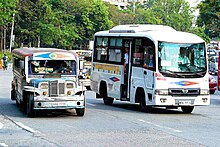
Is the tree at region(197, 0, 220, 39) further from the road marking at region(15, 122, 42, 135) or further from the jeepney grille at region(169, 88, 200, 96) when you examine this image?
the road marking at region(15, 122, 42, 135)

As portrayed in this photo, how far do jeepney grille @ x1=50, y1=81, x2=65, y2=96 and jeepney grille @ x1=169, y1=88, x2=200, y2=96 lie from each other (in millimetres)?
4008

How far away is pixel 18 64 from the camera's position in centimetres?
2205

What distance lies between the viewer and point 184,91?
21.0 metres

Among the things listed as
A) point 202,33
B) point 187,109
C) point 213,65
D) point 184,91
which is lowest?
point 187,109

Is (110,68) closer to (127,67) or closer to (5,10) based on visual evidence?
(127,67)

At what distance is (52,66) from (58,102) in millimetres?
1833

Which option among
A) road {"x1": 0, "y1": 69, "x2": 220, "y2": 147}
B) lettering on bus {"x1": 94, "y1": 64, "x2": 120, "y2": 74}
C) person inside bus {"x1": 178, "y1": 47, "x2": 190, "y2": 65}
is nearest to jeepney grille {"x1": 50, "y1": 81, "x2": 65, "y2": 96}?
road {"x1": 0, "y1": 69, "x2": 220, "y2": 147}

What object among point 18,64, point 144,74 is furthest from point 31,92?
point 144,74

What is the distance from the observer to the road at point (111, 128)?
1426 cm

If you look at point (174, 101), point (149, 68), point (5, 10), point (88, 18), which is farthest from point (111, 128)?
point (88, 18)

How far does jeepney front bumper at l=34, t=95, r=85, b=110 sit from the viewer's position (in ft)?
62.1

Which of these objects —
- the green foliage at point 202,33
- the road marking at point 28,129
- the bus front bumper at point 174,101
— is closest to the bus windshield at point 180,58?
the bus front bumper at point 174,101

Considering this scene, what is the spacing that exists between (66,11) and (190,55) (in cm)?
7878

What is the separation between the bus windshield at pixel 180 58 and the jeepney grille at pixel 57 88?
377cm
